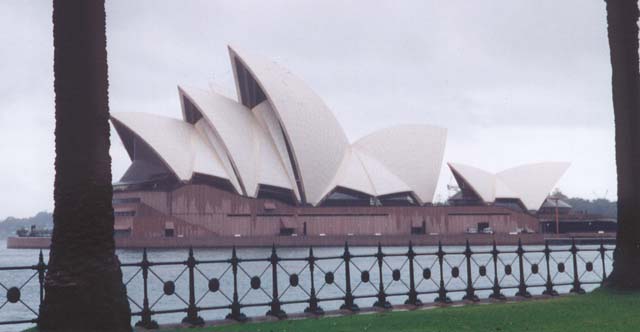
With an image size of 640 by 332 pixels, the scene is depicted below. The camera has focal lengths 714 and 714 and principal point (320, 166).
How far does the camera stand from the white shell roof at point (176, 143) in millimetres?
62781

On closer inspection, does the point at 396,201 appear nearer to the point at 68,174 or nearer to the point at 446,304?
the point at 446,304

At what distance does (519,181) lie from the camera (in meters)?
83.6

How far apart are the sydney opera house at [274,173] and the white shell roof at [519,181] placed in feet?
6.93

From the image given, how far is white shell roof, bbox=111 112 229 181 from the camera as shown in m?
62.8

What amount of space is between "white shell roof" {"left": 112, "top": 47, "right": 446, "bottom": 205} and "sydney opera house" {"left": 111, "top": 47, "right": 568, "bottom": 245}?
0.37 ft

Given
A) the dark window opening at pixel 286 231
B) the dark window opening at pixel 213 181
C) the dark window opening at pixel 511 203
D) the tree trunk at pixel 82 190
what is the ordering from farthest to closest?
the dark window opening at pixel 511 203
the dark window opening at pixel 286 231
the dark window opening at pixel 213 181
the tree trunk at pixel 82 190

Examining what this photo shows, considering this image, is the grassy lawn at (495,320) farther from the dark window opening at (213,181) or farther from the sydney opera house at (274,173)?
the dark window opening at (213,181)

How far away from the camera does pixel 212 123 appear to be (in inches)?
2502

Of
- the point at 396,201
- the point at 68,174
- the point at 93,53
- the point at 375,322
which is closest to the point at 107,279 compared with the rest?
the point at 68,174

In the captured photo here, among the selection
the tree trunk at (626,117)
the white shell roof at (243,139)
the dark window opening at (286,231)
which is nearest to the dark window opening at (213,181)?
the white shell roof at (243,139)

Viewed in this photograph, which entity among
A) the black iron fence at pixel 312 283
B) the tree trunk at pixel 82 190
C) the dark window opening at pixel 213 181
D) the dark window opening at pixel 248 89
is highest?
the dark window opening at pixel 248 89

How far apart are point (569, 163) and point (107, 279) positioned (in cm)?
8071

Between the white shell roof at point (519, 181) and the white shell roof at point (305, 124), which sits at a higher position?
the white shell roof at point (305, 124)

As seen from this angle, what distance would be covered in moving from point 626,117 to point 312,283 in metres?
7.26
